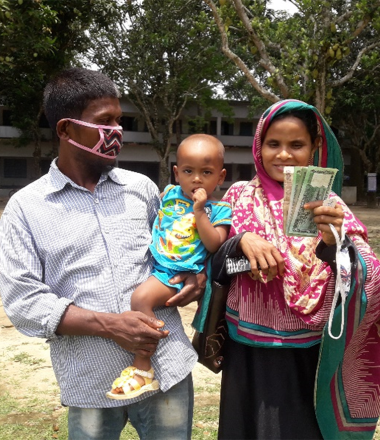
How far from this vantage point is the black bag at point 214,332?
220 centimetres

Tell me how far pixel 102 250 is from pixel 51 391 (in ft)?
8.83

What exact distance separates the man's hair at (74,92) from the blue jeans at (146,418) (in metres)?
1.11

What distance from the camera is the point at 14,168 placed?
102 feet

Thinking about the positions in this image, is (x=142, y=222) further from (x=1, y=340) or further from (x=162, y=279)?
(x=1, y=340)

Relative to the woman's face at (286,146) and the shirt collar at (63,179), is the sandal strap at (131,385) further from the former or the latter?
the woman's face at (286,146)

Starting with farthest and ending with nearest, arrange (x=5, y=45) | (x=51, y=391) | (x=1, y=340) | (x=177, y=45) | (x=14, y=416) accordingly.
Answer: (x=177, y=45), (x=5, y=45), (x=1, y=340), (x=51, y=391), (x=14, y=416)

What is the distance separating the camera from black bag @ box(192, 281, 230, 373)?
7.21 ft

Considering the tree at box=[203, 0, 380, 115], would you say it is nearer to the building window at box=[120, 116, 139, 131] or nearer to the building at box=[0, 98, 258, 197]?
the building at box=[0, 98, 258, 197]

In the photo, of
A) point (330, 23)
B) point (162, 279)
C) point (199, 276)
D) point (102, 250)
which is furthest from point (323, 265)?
point (330, 23)

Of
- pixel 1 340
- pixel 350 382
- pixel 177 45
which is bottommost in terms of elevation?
pixel 1 340

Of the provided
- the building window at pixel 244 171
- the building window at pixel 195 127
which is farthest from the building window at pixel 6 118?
the building window at pixel 244 171

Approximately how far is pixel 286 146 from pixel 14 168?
31.0 meters

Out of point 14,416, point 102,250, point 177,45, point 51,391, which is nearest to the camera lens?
point 102,250

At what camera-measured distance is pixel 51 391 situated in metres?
4.15
